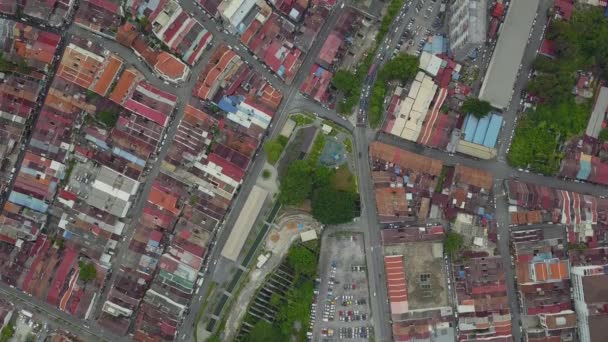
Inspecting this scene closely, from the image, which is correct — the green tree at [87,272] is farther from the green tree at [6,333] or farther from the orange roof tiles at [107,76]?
the orange roof tiles at [107,76]

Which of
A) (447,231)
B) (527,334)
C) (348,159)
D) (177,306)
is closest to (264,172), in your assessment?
(348,159)

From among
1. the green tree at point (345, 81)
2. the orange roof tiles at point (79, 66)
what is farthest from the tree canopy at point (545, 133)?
the orange roof tiles at point (79, 66)

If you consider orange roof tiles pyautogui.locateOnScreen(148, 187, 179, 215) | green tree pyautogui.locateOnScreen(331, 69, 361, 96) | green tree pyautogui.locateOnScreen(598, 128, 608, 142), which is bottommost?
orange roof tiles pyautogui.locateOnScreen(148, 187, 179, 215)

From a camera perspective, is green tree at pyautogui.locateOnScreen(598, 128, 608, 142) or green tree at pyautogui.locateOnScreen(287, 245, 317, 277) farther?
green tree at pyautogui.locateOnScreen(598, 128, 608, 142)

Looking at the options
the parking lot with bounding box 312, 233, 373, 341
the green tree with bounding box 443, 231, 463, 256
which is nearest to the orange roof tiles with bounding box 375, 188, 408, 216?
the parking lot with bounding box 312, 233, 373, 341

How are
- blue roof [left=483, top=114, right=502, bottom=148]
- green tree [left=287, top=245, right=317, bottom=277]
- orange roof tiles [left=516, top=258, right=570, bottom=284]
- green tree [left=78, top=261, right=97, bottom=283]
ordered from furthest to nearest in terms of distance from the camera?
blue roof [left=483, top=114, right=502, bottom=148] → orange roof tiles [left=516, top=258, right=570, bottom=284] → green tree [left=78, top=261, right=97, bottom=283] → green tree [left=287, top=245, right=317, bottom=277]

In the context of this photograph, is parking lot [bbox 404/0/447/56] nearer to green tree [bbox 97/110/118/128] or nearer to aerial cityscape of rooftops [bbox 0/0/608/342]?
aerial cityscape of rooftops [bbox 0/0/608/342]

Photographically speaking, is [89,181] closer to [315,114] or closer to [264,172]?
[264,172]

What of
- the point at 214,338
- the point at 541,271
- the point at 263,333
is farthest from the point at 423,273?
the point at 214,338
